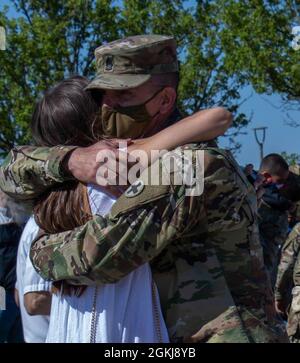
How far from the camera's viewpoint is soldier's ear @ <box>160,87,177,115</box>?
8.07 ft

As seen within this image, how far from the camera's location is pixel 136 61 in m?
2.44

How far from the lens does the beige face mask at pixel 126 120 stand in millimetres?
2455

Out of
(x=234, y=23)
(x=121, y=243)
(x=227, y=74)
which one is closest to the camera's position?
(x=121, y=243)

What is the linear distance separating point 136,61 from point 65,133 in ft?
1.33

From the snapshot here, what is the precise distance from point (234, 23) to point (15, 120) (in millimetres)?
5593

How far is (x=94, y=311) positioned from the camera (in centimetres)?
232

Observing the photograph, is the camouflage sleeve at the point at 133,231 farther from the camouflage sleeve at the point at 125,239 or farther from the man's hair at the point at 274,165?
the man's hair at the point at 274,165

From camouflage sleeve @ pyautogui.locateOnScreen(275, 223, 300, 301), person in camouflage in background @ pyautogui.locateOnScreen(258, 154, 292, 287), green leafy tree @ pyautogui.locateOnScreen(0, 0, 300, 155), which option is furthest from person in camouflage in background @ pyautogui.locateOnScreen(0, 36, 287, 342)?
green leafy tree @ pyautogui.locateOnScreen(0, 0, 300, 155)

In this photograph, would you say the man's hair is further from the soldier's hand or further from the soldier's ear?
the soldier's hand

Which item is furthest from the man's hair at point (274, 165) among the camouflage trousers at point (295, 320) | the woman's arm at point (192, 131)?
the woman's arm at point (192, 131)

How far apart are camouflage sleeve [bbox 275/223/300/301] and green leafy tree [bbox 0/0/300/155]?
10.0 meters

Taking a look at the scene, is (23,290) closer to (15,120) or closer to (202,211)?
(202,211)

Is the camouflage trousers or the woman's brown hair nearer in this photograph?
the woman's brown hair
